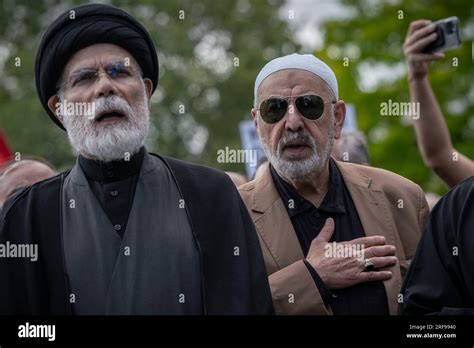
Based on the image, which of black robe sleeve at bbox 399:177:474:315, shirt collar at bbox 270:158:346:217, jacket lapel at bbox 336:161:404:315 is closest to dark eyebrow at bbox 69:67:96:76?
shirt collar at bbox 270:158:346:217

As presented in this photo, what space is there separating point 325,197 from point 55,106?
1.16 m

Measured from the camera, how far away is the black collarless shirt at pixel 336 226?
159 inches

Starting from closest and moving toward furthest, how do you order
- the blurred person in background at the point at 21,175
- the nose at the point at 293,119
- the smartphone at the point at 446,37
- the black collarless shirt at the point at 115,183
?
the black collarless shirt at the point at 115,183 → the nose at the point at 293,119 → the smartphone at the point at 446,37 → the blurred person in background at the point at 21,175

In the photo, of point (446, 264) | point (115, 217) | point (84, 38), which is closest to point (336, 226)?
point (446, 264)

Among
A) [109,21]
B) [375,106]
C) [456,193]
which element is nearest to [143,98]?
[109,21]

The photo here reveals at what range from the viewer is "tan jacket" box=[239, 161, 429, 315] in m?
Answer: 3.99

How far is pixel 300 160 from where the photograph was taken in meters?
4.12

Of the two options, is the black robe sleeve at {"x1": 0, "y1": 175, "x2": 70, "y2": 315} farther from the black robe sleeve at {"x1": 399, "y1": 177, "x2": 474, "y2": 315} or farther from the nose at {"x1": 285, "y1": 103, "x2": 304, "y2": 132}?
the black robe sleeve at {"x1": 399, "y1": 177, "x2": 474, "y2": 315}

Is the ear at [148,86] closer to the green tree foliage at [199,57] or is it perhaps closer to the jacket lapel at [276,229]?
the green tree foliage at [199,57]

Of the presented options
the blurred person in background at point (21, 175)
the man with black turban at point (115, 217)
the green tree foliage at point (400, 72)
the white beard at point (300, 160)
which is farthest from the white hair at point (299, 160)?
the green tree foliage at point (400, 72)

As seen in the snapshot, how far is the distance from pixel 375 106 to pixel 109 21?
19.7ft

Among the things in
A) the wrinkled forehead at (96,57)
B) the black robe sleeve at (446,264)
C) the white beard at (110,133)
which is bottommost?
the black robe sleeve at (446,264)

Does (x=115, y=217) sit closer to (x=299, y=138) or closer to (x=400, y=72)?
(x=299, y=138)

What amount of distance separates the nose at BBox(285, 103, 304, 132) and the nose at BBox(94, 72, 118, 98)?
2.24ft
